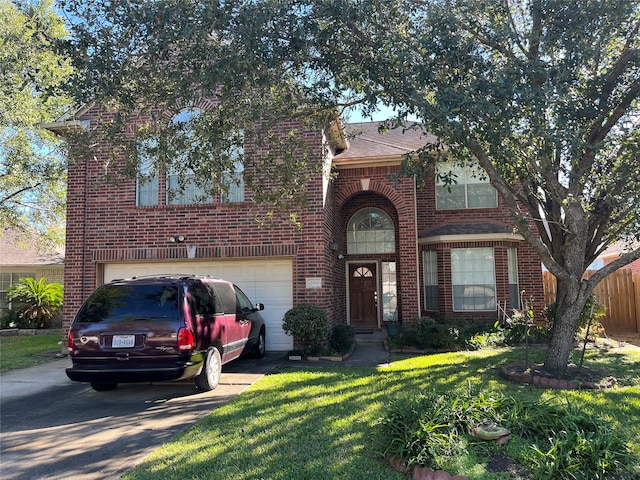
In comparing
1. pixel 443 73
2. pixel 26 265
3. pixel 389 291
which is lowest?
pixel 389 291

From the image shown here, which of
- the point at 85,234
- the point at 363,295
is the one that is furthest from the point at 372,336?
the point at 85,234

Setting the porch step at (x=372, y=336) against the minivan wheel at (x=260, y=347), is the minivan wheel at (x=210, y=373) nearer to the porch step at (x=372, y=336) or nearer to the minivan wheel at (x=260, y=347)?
the minivan wheel at (x=260, y=347)

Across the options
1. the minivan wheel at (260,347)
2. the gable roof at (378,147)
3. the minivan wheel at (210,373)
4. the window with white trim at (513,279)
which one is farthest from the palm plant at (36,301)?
the window with white trim at (513,279)

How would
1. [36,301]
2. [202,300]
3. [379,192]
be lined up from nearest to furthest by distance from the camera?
[202,300], [379,192], [36,301]

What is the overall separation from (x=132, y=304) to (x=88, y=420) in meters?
1.61

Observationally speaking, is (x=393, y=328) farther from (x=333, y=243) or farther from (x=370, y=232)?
(x=370, y=232)

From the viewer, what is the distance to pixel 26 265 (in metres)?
20.0

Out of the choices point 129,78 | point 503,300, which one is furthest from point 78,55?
point 503,300

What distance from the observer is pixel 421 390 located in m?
6.70

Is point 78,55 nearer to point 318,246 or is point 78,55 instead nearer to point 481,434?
point 318,246

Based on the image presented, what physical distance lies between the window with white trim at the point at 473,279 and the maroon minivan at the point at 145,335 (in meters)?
8.43

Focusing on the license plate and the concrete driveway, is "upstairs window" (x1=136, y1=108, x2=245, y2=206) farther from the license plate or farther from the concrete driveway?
the concrete driveway

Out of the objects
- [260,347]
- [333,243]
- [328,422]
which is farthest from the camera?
[333,243]

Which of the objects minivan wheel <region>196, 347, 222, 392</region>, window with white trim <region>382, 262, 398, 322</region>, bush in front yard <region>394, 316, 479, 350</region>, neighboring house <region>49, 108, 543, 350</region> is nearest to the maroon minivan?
minivan wheel <region>196, 347, 222, 392</region>
